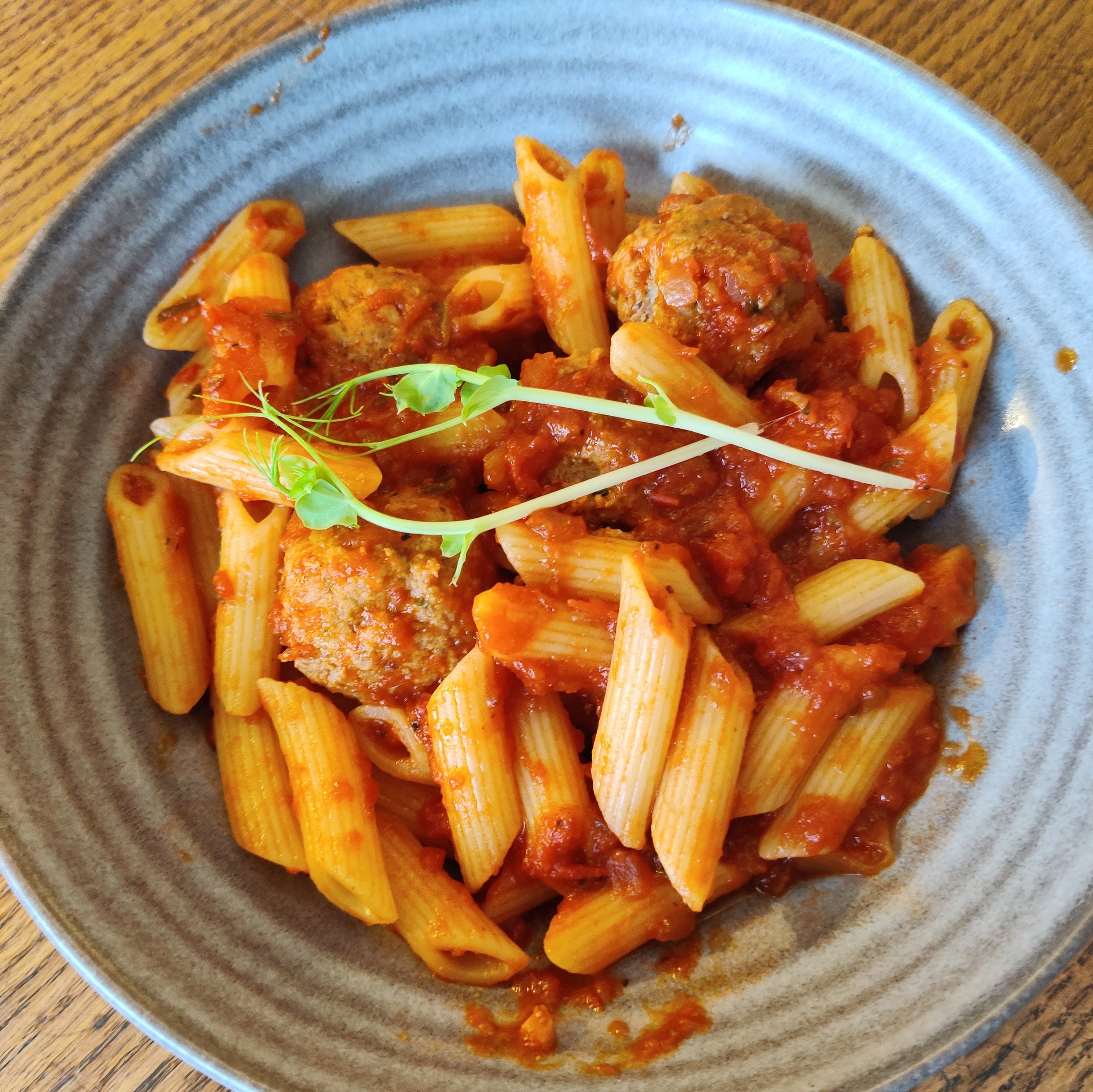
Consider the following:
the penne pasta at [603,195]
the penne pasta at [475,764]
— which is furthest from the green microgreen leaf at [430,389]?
the penne pasta at [603,195]

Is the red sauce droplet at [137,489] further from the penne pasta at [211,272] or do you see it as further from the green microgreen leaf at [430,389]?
the green microgreen leaf at [430,389]

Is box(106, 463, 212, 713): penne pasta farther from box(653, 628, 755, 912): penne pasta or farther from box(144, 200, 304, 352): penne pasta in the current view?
box(653, 628, 755, 912): penne pasta

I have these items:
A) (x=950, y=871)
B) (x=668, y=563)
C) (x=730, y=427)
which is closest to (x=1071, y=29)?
(x=730, y=427)

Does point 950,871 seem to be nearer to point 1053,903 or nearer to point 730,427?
point 1053,903

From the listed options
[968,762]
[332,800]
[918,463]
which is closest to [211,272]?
[332,800]

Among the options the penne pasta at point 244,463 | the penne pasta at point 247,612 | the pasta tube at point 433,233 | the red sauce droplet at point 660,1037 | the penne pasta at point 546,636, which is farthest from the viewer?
the pasta tube at point 433,233
